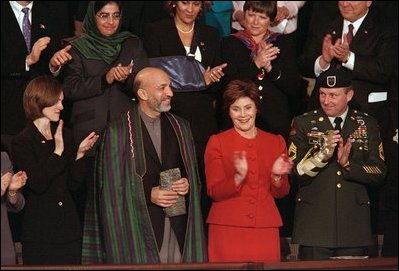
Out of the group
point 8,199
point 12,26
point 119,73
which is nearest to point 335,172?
point 119,73

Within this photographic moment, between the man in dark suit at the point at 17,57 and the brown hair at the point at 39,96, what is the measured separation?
0.56 m

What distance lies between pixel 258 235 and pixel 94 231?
1.05 meters

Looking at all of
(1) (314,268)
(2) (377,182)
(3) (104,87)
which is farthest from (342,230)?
(3) (104,87)

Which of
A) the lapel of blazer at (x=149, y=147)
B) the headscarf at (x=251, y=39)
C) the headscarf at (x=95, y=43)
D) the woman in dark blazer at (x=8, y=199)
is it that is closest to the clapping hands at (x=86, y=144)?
the lapel of blazer at (x=149, y=147)

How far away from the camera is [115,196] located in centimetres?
863

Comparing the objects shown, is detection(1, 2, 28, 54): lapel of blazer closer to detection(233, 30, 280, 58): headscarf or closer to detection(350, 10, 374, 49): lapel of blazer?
detection(233, 30, 280, 58): headscarf

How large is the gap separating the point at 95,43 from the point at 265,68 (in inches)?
46.9

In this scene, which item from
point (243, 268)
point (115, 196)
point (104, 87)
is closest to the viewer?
point (243, 268)

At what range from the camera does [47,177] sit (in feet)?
28.8

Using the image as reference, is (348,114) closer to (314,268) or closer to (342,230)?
(342,230)

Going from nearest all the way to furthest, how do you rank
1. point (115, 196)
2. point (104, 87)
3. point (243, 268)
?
1. point (243, 268)
2. point (115, 196)
3. point (104, 87)

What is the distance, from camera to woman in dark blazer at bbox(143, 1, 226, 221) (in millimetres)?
9453

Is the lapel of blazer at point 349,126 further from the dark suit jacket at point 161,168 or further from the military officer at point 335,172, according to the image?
the dark suit jacket at point 161,168

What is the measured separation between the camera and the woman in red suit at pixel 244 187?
864 centimetres
